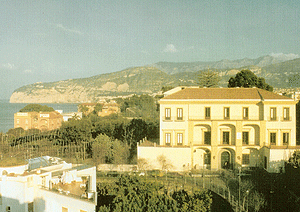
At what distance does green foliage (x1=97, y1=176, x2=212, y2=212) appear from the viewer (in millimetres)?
11211

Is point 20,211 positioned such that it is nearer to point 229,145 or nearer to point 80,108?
point 229,145

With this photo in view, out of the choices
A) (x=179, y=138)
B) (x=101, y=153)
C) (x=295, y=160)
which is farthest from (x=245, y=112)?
(x=101, y=153)

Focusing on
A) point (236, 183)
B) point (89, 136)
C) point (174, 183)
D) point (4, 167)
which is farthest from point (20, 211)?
point (89, 136)

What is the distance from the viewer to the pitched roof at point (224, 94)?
86.2ft

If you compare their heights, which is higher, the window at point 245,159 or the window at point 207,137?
the window at point 207,137

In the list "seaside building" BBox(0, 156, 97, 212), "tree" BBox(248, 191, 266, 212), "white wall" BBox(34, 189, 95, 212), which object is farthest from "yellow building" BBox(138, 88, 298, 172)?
"white wall" BBox(34, 189, 95, 212)

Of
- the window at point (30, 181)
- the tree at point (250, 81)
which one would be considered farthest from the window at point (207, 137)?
the window at point (30, 181)

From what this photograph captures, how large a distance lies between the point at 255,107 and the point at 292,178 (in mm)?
7921

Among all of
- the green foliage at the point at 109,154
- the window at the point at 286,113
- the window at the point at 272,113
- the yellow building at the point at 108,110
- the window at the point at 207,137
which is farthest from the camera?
the yellow building at the point at 108,110

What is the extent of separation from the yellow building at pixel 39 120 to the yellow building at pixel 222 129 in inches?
1693

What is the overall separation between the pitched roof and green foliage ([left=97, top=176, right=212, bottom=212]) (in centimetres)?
1333

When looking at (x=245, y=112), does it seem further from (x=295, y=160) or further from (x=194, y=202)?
(x=194, y=202)

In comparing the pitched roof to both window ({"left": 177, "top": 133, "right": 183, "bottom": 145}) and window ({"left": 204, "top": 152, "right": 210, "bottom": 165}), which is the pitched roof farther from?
window ({"left": 204, "top": 152, "right": 210, "bottom": 165})

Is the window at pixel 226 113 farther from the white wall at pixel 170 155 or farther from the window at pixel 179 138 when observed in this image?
the white wall at pixel 170 155
